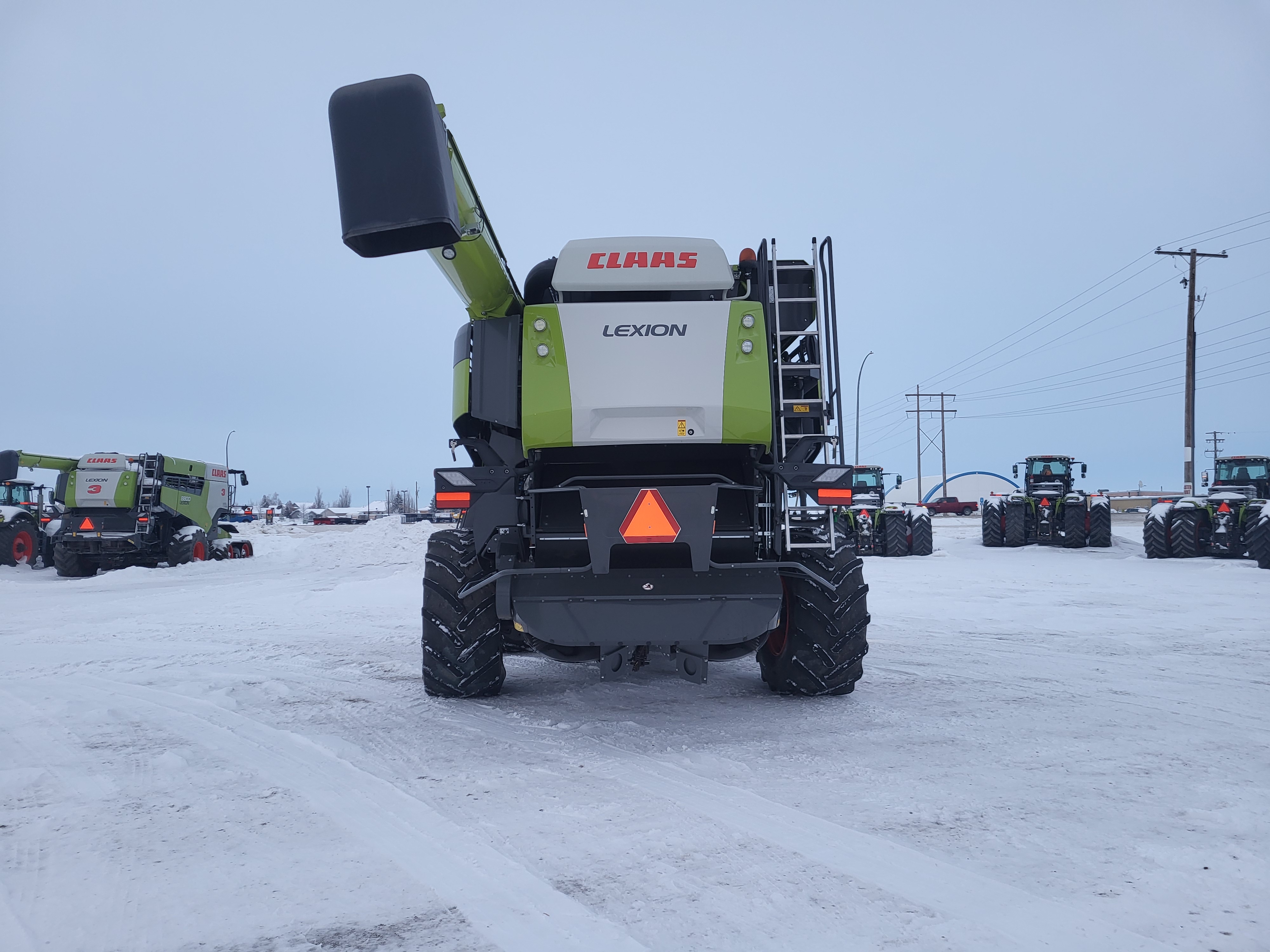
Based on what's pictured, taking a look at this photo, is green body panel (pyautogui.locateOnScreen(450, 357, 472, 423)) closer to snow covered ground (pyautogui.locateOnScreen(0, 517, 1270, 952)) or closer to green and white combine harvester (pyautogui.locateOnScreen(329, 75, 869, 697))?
green and white combine harvester (pyautogui.locateOnScreen(329, 75, 869, 697))

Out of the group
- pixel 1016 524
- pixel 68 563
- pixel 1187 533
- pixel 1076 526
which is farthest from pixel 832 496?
pixel 1016 524

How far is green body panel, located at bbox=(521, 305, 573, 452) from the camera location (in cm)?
462

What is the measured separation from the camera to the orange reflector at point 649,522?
4.41 metres

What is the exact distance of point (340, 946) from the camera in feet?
7.56

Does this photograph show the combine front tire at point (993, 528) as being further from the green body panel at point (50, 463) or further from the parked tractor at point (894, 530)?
the green body panel at point (50, 463)

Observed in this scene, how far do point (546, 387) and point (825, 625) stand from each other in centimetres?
228

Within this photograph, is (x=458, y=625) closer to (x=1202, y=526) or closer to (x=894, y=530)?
(x=894, y=530)

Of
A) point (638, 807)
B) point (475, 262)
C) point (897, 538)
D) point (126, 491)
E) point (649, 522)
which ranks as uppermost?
point (475, 262)

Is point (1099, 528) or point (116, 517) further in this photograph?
point (1099, 528)

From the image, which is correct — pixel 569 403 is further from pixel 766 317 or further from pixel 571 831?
pixel 571 831

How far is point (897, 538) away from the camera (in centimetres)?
2131

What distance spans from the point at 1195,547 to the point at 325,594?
60.6 ft

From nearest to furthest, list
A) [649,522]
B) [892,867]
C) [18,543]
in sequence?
[892,867]
[649,522]
[18,543]

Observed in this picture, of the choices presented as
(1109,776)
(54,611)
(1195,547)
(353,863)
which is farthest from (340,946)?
(1195,547)
